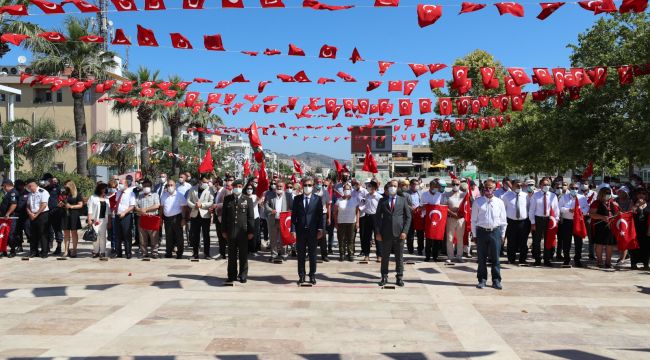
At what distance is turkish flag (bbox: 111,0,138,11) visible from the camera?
852cm

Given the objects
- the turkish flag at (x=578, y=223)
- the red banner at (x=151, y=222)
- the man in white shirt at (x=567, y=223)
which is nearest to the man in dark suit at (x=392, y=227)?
the man in white shirt at (x=567, y=223)

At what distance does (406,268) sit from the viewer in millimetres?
11406

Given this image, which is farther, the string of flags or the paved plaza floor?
the string of flags

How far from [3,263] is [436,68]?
10.4 meters

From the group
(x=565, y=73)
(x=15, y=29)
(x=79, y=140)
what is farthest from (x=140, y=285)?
(x=79, y=140)

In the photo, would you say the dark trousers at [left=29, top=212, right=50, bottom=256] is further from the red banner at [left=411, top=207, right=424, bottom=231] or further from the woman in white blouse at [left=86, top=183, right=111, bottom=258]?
the red banner at [left=411, top=207, right=424, bottom=231]

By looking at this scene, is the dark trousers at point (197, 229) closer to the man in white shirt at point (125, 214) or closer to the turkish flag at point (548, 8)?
the man in white shirt at point (125, 214)

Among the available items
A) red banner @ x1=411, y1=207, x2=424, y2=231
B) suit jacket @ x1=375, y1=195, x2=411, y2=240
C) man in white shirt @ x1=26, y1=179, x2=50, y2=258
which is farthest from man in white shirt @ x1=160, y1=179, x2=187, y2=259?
red banner @ x1=411, y1=207, x2=424, y2=231

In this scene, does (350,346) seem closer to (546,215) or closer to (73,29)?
(546,215)

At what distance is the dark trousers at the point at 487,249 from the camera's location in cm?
945

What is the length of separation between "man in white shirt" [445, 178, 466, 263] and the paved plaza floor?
1268 mm

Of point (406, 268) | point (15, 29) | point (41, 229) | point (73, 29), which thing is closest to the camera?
point (406, 268)

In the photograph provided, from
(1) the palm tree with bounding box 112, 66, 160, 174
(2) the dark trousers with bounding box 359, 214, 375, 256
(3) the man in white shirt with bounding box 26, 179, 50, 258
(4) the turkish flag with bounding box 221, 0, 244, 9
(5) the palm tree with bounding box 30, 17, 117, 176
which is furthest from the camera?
(1) the palm tree with bounding box 112, 66, 160, 174

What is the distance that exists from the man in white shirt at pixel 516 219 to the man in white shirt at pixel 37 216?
1016 cm
